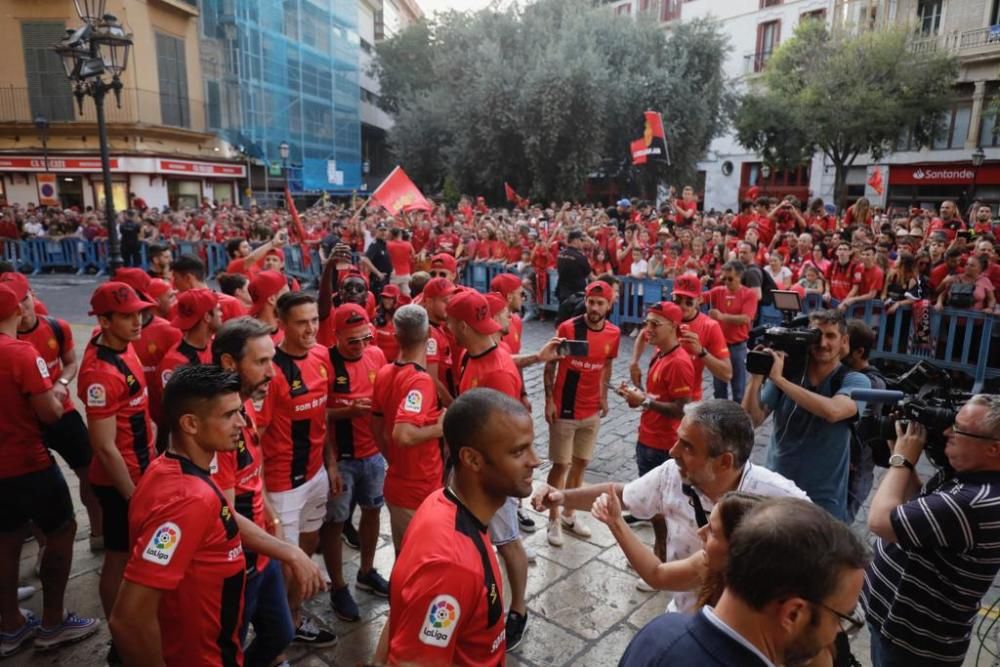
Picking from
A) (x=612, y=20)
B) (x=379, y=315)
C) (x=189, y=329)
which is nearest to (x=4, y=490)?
(x=189, y=329)

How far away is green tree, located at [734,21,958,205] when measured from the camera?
971 inches

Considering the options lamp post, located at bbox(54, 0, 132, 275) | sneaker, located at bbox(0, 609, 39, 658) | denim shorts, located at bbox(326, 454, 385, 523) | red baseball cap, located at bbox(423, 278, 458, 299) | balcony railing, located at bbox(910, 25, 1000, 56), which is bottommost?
sneaker, located at bbox(0, 609, 39, 658)

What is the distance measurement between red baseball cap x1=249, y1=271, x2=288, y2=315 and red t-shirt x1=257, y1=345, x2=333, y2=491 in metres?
1.30

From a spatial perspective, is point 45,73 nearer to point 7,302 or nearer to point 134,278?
point 134,278

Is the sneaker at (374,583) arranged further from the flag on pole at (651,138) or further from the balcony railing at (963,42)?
the balcony railing at (963,42)

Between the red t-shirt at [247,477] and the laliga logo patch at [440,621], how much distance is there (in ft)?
4.54

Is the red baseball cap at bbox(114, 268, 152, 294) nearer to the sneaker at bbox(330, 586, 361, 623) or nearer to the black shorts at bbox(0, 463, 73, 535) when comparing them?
the black shorts at bbox(0, 463, 73, 535)

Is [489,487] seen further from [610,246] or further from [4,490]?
[610,246]

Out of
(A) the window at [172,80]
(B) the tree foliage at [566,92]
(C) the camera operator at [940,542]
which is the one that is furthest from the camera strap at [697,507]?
(A) the window at [172,80]

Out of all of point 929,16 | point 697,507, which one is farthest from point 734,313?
point 929,16

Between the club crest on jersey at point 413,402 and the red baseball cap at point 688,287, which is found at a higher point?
the red baseball cap at point 688,287

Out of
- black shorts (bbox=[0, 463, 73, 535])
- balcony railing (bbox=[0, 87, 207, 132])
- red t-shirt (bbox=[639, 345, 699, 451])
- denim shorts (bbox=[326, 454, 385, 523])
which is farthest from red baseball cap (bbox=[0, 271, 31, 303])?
balcony railing (bbox=[0, 87, 207, 132])

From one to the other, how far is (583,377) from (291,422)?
7.78 feet

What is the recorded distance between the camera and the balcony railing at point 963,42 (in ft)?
84.4
